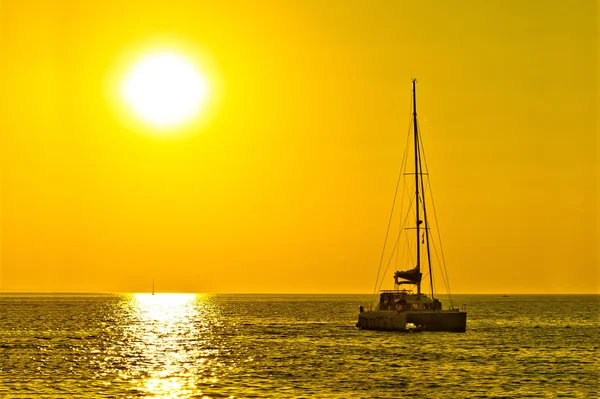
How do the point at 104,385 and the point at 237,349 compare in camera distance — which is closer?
the point at 104,385

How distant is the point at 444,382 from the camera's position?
62.2 metres

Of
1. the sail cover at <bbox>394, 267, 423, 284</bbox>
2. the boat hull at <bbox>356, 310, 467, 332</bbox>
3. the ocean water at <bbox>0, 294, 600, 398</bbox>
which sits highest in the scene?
the sail cover at <bbox>394, 267, 423, 284</bbox>

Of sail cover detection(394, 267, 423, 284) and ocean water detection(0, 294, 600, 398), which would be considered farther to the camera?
sail cover detection(394, 267, 423, 284)

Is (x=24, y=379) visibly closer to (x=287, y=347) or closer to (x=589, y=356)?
(x=287, y=347)

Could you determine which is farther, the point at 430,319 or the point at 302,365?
the point at 430,319

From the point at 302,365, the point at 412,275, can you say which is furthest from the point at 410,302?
the point at 302,365

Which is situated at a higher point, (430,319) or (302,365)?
(430,319)

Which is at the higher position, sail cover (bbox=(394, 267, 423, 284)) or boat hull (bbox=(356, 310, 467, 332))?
sail cover (bbox=(394, 267, 423, 284))

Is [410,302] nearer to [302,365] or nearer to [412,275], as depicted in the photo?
[412,275]

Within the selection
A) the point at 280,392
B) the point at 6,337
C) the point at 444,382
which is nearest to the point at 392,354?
the point at 444,382

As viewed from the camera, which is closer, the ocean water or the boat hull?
the ocean water

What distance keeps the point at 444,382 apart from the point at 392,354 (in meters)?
19.2

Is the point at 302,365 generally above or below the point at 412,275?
below

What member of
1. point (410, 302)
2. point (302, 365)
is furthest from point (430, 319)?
point (302, 365)
